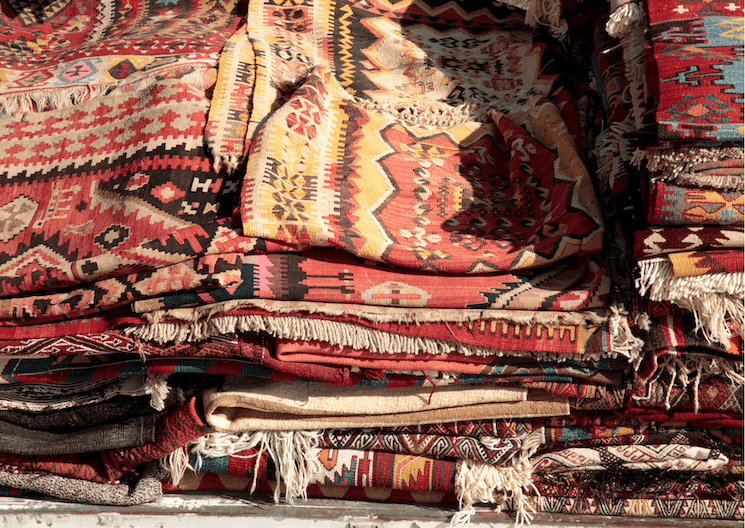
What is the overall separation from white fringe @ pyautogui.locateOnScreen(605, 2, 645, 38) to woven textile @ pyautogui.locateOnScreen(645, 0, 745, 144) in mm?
20

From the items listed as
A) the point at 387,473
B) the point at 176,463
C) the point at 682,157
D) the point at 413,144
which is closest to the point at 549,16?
the point at 413,144

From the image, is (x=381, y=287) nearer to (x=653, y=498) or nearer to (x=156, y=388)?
(x=156, y=388)

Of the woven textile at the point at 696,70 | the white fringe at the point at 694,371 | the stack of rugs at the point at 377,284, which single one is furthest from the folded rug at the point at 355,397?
the woven textile at the point at 696,70

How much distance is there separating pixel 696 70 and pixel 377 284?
1.76 ft

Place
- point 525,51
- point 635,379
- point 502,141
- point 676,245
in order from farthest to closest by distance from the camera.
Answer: point 525,51 → point 502,141 → point 635,379 → point 676,245

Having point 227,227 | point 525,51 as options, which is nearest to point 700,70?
point 525,51

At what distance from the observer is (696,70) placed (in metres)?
0.80

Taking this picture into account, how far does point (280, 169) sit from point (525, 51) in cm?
69

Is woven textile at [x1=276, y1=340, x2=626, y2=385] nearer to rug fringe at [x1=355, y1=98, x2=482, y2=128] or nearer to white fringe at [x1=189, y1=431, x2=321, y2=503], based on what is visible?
white fringe at [x1=189, y1=431, x2=321, y2=503]

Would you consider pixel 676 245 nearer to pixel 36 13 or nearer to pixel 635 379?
pixel 635 379

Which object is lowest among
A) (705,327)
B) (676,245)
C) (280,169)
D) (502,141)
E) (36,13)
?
(705,327)

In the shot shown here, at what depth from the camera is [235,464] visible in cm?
97

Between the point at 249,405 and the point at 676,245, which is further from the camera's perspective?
the point at 249,405

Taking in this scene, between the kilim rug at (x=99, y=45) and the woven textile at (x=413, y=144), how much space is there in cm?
14
